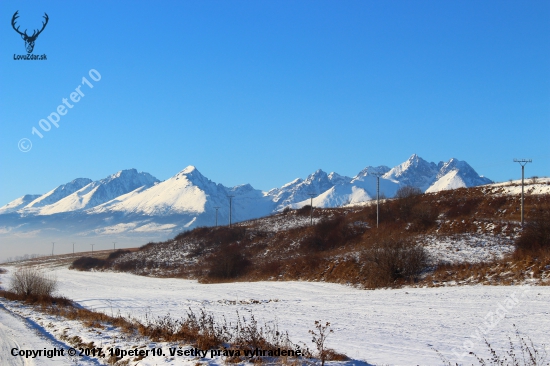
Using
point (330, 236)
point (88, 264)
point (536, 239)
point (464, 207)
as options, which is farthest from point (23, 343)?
point (88, 264)

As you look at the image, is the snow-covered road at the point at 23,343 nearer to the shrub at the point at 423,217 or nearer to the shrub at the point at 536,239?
the shrub at the point at 536,239

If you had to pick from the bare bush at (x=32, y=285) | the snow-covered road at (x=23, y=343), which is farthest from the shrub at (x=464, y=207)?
the snow-covered road at (x=23, y=343)

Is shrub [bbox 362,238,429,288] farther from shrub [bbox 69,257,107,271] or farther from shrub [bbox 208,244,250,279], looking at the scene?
shrub [bbox 69,257,107,271]

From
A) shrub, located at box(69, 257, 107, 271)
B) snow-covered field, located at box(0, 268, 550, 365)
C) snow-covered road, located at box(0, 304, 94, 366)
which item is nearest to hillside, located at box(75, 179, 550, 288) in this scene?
shrub, located at box(69, 257, 107, 271)

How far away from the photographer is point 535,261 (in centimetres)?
3872

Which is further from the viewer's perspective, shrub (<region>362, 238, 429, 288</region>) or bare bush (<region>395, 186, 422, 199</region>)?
bare bush (<region>395, 186, 422, 199</region>)

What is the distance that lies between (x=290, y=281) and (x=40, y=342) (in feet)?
133

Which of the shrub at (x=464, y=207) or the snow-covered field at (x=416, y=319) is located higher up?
the shrub at (x=464, y=207)

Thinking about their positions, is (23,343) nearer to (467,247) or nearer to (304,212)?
(467,247)

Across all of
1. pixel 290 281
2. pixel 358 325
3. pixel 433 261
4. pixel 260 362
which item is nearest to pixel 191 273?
pixel 290 281

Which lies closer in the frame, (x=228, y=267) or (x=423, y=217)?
(x=423, y=217)

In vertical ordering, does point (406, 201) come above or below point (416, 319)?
above

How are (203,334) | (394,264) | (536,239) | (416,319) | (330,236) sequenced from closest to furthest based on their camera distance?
(203,334) < (416,319) < (536,239) < (394,264) < (330,236)

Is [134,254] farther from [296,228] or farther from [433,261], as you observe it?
[433,261]
